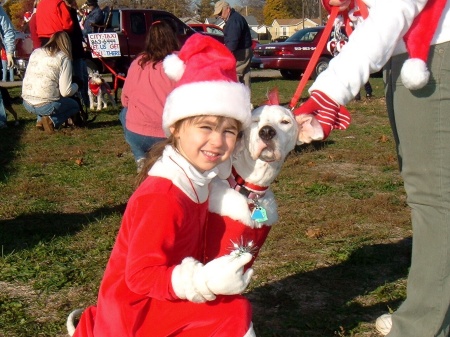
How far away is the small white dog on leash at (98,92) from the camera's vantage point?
1186 cm

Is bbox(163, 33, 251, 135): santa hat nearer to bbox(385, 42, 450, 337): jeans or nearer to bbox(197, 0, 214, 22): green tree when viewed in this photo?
bbox(385, 42, 450, 337): jeans

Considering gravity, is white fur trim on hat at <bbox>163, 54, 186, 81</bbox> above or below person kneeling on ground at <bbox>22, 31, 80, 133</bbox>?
above

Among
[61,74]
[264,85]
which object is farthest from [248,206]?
[264,85]

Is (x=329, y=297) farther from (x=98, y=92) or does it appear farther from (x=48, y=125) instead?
(x=98, y=92)

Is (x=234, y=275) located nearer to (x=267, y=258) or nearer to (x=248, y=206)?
(x=248, y=206)

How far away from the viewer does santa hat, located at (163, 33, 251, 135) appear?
2482 mm

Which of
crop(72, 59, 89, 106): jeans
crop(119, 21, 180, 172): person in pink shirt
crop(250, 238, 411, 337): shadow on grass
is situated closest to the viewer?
crop(250, 238, 411, 337): shadow on grass

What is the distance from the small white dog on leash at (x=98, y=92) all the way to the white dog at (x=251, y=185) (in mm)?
9396

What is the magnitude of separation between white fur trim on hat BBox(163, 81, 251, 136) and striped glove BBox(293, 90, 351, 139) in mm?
274

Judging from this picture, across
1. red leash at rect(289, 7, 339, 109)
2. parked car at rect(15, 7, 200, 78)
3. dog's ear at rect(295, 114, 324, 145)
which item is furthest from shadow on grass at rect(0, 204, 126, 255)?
parked car at rect(15, 7, 200, 78)

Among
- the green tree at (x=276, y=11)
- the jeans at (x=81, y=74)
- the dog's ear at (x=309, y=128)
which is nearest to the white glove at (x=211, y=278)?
the dog's ear at (x=309, y=128)

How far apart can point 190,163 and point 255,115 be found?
33cm

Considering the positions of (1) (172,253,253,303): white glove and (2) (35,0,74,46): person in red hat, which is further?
(2) (35,0,74,46): person in red hat

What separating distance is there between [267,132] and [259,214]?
1.24 ft
